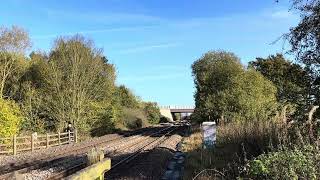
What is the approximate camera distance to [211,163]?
1592cm

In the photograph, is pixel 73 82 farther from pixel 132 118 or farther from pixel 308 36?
pixel 308 36

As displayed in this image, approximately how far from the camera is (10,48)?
164 feet

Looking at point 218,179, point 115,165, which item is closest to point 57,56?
point 115,165

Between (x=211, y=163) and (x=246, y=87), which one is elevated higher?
(x=246, y=87)

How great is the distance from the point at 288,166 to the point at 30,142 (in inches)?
1109

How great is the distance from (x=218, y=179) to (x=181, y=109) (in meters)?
125

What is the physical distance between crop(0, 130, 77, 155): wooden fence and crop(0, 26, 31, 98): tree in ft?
34.5

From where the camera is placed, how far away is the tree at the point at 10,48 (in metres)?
49.5

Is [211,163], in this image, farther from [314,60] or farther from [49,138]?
[49,138]

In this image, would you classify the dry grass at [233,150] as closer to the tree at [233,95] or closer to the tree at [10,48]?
the tree at [233,95]

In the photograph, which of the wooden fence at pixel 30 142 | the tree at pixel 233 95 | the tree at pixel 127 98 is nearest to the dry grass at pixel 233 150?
the tree at pixel 233 95

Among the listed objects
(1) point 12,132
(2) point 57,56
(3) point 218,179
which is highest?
(2) point 57,56

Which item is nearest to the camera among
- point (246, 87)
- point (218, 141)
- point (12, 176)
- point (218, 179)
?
point (12, 176)

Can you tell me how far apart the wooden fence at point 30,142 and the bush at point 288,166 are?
2462cm
